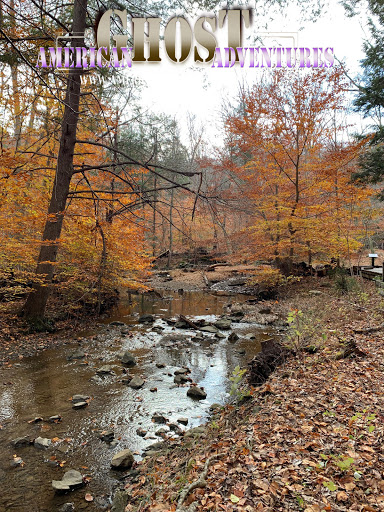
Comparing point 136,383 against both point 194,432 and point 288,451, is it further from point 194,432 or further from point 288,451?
point 288,451

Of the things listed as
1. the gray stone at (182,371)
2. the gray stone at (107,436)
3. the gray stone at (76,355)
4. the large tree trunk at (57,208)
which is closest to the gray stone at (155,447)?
the gray stone at (107,436)

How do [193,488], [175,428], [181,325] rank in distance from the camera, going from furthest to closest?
[181,325], [175,428], [193,488]

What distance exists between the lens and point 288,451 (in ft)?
10.4

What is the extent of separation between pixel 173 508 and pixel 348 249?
38.0ft

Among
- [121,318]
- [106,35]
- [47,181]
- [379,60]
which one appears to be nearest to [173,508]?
[106,35]

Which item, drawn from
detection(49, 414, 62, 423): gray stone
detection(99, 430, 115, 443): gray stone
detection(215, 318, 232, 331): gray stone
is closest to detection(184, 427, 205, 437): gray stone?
detection(99, 430, 115, 443): gray stone

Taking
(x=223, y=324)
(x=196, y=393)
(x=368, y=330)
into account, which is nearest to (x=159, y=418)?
(x=196, y=393)

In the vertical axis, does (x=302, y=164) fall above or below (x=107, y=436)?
above

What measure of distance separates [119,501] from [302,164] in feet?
43.2

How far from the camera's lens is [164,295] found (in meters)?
16.9

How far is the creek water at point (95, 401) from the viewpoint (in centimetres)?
350

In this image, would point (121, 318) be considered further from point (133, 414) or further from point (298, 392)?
point (298, 392)

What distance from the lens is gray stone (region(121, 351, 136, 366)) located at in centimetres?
712

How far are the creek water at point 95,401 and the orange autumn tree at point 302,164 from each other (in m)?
5.30
